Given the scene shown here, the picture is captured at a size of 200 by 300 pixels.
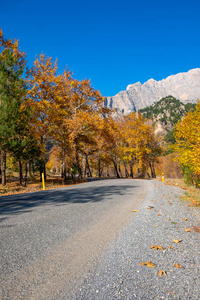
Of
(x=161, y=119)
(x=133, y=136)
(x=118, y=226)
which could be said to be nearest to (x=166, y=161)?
(x=133, y=136)

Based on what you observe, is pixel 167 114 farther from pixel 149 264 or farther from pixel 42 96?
pixel 149 264

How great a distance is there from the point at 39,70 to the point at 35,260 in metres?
18.2

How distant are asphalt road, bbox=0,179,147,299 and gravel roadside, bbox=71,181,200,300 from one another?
0.71ft

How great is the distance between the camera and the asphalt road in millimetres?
2248

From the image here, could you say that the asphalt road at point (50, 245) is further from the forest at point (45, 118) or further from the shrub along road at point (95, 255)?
the forest at point (45, 118)

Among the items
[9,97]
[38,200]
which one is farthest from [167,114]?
[38,200]

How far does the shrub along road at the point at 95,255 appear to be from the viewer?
2150 mm

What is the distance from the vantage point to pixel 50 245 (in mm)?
3328

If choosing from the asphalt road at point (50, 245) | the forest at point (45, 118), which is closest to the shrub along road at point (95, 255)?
the asphalt road at point (50, 245)

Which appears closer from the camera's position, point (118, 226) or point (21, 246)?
point (21, 246)

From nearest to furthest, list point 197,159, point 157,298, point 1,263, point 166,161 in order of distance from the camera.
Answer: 1. point 157,298
2. point 1,263
3. point 197,159
4. point 166,161

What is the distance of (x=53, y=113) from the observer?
17.6 meters

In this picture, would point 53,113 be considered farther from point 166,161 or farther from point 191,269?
point 166,161

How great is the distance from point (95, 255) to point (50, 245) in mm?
872
